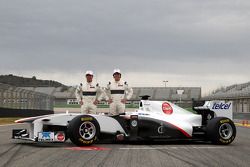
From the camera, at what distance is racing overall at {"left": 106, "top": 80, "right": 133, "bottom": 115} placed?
472 inches

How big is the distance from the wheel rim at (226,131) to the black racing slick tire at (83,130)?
288cm

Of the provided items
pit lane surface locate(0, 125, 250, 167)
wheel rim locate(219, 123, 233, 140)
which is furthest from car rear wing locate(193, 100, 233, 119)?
pit lane surface locate(0, 125, 250, 167)

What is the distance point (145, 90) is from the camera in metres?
50.8

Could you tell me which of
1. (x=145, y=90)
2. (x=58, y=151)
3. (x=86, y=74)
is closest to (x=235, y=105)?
(x=145, y=90)

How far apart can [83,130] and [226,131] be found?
3.39 metres

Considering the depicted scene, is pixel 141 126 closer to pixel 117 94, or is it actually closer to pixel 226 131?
pixel 226 131

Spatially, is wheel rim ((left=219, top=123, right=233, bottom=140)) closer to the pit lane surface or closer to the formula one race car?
the formula one race car

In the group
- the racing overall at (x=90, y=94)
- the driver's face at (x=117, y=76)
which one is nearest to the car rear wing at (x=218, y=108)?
the driver's face at (x=117, y=76)

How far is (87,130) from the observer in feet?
30.7

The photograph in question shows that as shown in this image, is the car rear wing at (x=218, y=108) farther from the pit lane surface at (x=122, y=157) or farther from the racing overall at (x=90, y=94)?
the racing overall at (x=90, y=94)

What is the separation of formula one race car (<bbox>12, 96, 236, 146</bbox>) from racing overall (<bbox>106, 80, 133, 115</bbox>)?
1.30 m

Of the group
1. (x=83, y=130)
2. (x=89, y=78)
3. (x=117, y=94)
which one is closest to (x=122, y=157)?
(x=83, y=130)

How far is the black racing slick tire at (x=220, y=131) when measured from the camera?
10.1m

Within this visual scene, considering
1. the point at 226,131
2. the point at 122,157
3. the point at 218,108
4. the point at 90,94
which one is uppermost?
the point at 90,94
